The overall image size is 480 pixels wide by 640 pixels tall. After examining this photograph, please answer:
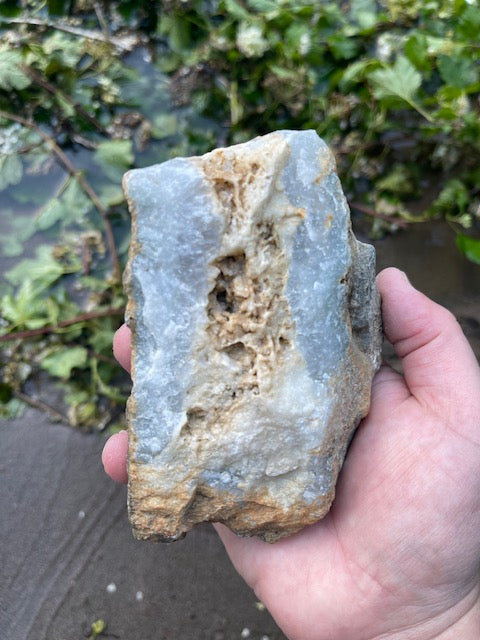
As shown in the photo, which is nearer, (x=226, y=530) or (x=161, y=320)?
(x=161, y=320)

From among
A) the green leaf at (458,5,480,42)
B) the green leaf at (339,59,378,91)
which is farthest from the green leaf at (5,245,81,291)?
the green leaf at (458,5,480,42)

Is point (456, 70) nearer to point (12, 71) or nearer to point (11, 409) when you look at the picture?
point (12, 71)

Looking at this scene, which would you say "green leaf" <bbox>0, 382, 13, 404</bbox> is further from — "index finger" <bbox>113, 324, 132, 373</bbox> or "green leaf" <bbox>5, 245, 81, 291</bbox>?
"index finger" <bbox>113, 324, 132, 373</bbox>

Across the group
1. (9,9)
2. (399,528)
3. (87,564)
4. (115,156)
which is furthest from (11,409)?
(9,9)

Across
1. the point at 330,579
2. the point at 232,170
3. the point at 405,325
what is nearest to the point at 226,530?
the point at 330,579

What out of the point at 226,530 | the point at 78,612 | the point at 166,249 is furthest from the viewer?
the point at 78,612

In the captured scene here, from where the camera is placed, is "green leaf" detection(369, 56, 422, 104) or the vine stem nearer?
"green leaf" detection(369, 56, 422, 104)

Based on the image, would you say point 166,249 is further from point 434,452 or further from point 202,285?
point 434,452
